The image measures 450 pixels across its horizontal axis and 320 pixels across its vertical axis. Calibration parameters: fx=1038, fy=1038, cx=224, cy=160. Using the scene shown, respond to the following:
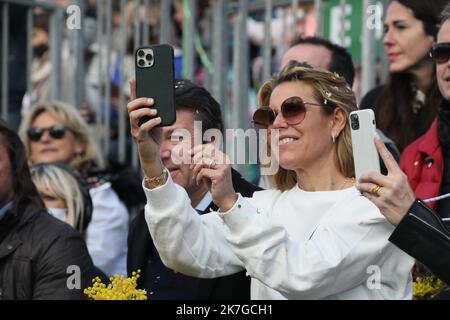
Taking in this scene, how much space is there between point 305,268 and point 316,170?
1.79 feet

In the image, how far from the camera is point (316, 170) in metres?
3.98

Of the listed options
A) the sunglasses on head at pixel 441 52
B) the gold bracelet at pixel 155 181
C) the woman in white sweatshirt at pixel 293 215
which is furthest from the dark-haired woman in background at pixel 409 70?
the gold bracelet at pixel 155 181

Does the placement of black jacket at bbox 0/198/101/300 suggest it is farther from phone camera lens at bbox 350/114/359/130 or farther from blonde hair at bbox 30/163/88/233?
phone camera lens at bbox 350/114/359/130

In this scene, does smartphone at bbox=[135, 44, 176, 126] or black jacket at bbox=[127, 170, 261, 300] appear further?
black jacket at bbox=[127, 170, 261, 300]

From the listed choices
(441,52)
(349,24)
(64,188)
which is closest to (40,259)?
(64,188)

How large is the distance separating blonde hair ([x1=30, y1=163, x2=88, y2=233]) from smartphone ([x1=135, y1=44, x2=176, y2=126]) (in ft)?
7.83

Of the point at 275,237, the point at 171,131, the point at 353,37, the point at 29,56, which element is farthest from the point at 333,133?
the point at 29,56

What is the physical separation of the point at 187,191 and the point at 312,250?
1.26 meters

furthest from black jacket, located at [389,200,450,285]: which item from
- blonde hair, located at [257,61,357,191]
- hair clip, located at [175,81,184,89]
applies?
hair clip, located at [175,81,184,89]

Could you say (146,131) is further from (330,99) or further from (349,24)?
(349,24)

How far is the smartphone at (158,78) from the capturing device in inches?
142

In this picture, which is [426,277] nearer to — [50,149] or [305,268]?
[305,268]

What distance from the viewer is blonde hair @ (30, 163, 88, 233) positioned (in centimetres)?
592

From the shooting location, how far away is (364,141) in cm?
346
